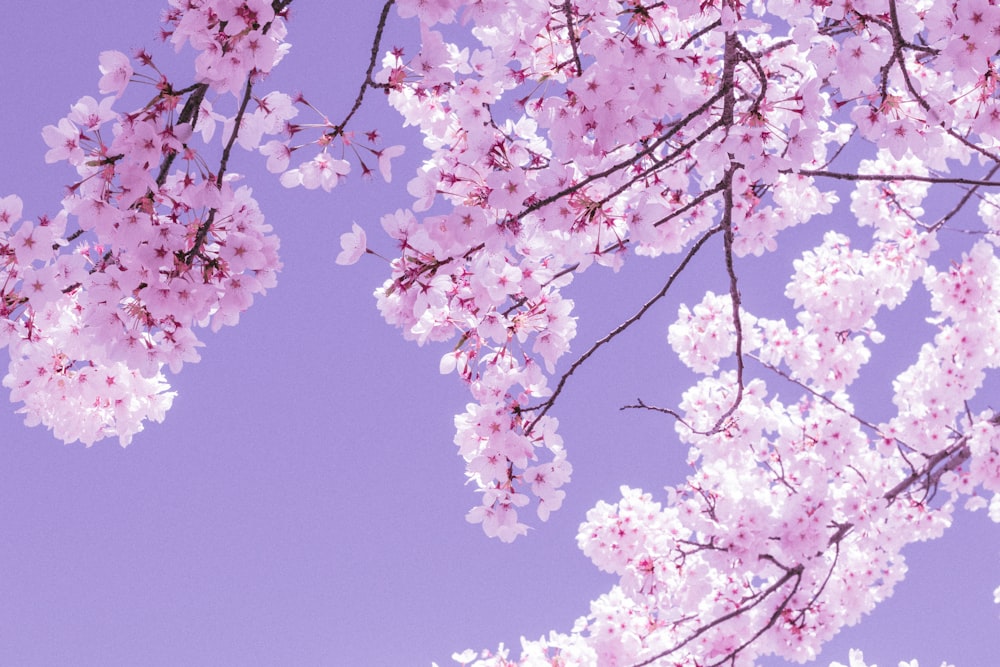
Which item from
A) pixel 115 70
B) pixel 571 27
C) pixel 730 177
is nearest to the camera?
pixel 115 70

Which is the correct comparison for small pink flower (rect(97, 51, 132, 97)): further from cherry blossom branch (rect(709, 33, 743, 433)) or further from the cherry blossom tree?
cherry blossom branch (rect(709, 33, 743, 433))

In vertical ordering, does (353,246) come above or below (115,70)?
below

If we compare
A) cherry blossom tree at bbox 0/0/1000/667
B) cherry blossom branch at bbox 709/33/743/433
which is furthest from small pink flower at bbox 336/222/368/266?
cherry blossom branch at bbox 709/33/743/433

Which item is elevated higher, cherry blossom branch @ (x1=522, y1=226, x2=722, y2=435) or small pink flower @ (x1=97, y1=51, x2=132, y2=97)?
small pink flower @ (x1=97, y1=51, x2=132, y2=97)

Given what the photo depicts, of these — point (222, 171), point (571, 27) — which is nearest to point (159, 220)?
point (222, 171)

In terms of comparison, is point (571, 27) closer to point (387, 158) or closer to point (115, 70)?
point (387, 158)

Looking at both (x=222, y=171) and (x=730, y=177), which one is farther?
(x=730, y=177)

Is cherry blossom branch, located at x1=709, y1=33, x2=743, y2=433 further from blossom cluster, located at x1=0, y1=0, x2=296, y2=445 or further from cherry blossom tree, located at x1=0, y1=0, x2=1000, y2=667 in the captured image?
blossom cluster, located at x1=0, y1=0, x2=296, y2=445

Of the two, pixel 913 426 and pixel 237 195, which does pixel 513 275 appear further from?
pixel 913 426

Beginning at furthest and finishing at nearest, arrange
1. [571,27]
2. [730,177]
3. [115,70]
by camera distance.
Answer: [730,177] → [571,27] → [115,70]

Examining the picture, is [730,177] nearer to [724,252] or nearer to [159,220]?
[724,252]

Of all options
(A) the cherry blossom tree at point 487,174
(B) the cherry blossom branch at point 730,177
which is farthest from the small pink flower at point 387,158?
(B) the cherry blossom branch at point 730,177

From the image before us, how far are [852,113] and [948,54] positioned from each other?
0.41 meters

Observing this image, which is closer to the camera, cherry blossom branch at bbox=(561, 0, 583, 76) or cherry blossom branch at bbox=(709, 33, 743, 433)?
cherry blossom branch at bbox=(561, 0, 583, 76)
